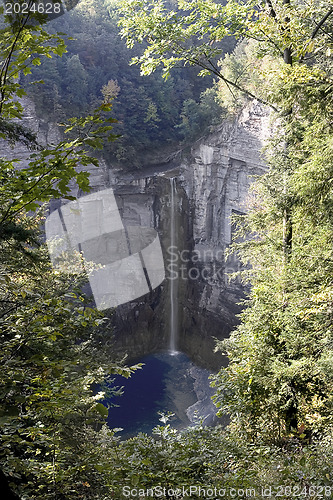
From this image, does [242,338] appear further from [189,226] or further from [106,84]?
[106,84]

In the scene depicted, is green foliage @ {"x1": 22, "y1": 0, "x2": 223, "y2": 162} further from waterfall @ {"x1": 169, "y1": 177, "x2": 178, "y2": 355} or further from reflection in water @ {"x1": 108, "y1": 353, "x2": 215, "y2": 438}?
reflection in water @ {"x1": 108, "y1": 353, "x2": 215, "y2": 438}

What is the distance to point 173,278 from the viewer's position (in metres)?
23.2

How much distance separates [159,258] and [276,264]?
53.9ft

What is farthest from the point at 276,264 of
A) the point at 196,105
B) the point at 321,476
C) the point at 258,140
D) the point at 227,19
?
the point at 196,105
